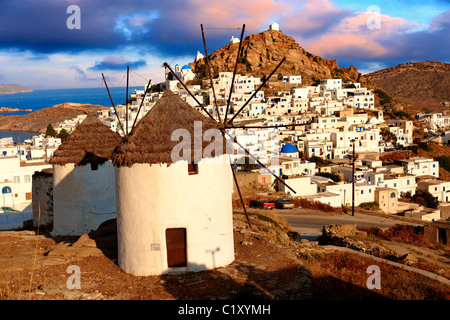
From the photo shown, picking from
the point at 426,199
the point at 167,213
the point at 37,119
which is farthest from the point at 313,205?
the point at 37,119

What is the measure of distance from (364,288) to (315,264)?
177 cm

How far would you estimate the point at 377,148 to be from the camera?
65875 mm

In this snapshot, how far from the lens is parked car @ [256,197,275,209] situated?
2838 centimetres

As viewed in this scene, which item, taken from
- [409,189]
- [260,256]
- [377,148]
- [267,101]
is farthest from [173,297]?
[267,101]

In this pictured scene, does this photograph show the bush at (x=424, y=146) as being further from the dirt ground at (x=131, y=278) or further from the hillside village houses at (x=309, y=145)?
the dirt ground at (x=131, y=278)

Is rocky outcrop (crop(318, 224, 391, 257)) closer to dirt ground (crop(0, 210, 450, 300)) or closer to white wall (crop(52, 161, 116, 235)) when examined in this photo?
dirt ground (crop(0, 210, 450, 300))

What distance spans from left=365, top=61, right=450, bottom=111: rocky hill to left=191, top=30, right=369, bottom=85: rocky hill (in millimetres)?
36031

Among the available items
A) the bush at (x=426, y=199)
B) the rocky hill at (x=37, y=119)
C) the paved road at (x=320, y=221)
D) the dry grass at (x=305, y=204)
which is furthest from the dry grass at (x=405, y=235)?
the rocky hill at (x=37, y=119)

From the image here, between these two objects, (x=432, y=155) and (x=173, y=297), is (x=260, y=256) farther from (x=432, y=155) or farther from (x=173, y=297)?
(x=432, y=155)

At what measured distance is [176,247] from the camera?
10.3 meters

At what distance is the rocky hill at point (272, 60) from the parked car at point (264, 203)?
82.0 m

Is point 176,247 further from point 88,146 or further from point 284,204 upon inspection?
point 284,204

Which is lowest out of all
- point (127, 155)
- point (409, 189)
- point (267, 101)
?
point (409, 189)
